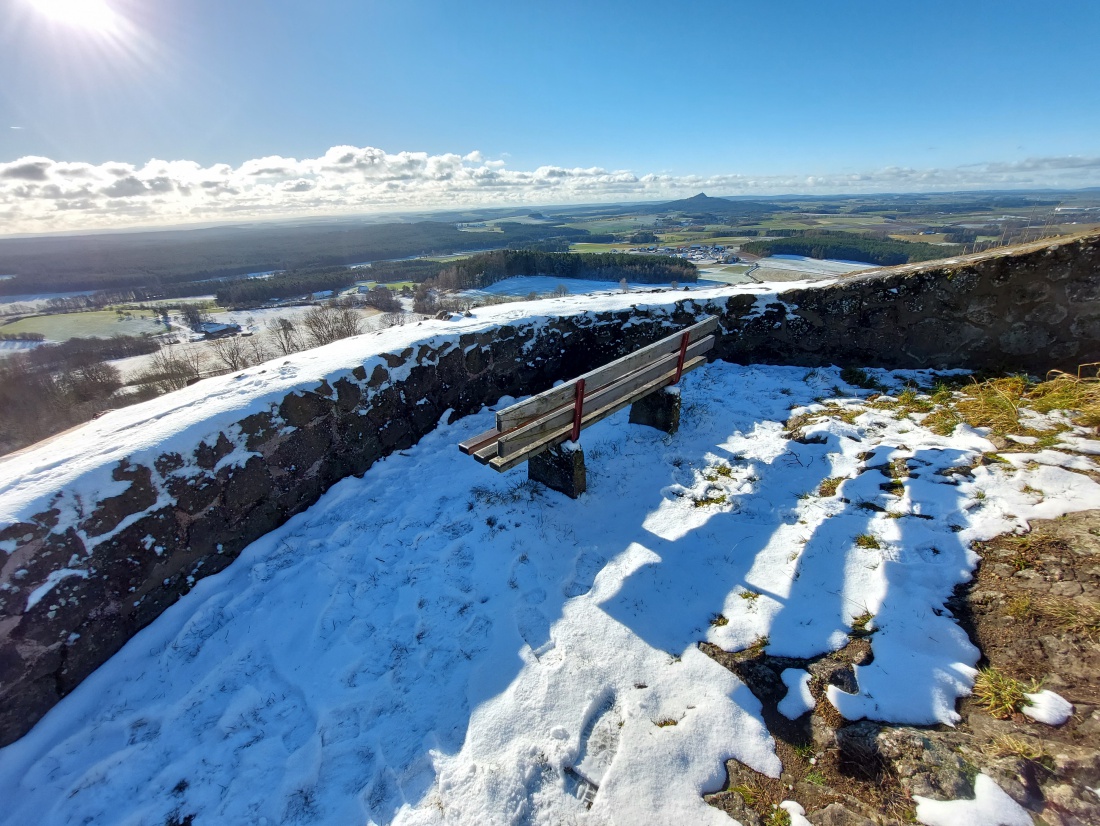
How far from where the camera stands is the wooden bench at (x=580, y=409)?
4219 mm

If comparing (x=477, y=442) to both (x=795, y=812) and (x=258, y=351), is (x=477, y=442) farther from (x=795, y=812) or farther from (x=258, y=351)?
(x=258, y=351)

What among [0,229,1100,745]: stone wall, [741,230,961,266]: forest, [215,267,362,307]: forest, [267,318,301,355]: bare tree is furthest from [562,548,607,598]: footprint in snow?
[215,267,362,307]: forest

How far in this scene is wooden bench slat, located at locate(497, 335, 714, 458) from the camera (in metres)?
4.22

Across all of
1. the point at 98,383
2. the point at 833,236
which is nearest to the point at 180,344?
the point at 98,383

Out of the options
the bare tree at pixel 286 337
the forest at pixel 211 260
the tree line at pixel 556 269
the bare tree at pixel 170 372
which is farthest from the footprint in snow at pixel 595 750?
the forest at pixel 211 260

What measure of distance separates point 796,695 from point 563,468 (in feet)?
8.96

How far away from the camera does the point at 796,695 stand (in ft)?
8.96

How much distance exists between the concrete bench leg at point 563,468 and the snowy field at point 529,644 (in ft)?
0.58

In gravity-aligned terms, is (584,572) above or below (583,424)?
below

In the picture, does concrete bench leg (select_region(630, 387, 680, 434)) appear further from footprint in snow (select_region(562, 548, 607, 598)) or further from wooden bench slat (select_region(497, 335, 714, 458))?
footprint in snow (select_region(562, 548, 607, 598))

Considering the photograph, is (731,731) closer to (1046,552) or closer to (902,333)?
(1046,552)

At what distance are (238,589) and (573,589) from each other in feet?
10.2

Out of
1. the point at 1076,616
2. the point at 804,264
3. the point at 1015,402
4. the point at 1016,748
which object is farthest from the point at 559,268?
the point at 1016,748

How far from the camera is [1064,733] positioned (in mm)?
2158
